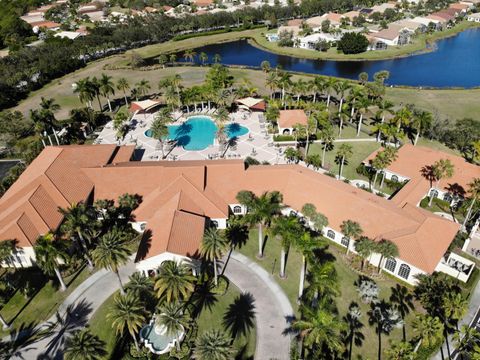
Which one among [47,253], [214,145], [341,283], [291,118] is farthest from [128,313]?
[291,118]

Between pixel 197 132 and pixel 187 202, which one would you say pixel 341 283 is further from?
pixel 197 132

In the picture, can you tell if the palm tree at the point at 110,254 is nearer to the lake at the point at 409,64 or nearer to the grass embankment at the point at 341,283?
the grass embankment at the point at 341,283

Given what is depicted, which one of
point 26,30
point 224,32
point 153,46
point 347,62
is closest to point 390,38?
point 347,62

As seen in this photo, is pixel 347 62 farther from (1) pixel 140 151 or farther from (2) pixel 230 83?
(1) pixel 140 151

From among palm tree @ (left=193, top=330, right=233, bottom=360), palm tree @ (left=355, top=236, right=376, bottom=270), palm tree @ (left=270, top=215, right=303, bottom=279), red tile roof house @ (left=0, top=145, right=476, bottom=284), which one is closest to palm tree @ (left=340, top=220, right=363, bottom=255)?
red tile roof house @ (left=0, top=145, right=476, bottom=284)

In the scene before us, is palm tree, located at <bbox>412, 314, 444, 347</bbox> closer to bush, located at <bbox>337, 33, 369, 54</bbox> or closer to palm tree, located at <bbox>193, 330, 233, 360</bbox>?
palm tree, located at <bbox>193, 330, 233, 360</bbox>

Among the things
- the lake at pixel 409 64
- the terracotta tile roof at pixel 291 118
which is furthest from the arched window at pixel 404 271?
the lake at pixel 409 64
